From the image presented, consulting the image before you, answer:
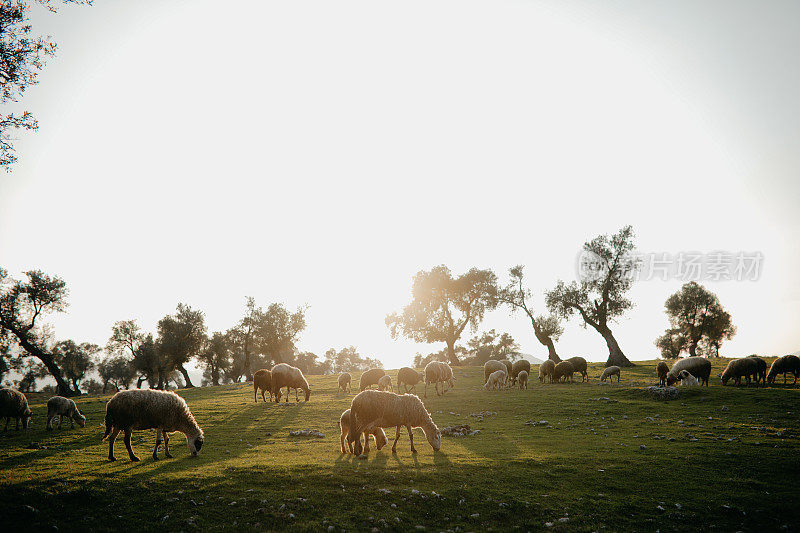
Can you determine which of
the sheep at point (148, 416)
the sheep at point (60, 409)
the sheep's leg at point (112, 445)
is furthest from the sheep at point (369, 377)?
the sheep's leg at point (112, 445)

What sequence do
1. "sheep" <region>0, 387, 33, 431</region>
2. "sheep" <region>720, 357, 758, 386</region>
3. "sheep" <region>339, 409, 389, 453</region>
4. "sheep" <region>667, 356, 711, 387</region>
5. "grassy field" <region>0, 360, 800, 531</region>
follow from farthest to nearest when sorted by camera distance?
"sheep" <region>667, 356, 711, 387</region>
"sheep" <region>720, 357, 758, 386</region>
"sheep" <region>0, 387, 33, 431</region>
"sheep" <region>339, 409, 389, 453</region>
"grassy field" <region>0, 360, 800, 531</region>

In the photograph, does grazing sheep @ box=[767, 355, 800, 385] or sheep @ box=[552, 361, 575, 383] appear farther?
sheep @ box=[552, 361, 575, 383]

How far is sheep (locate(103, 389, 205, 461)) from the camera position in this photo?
557 inches

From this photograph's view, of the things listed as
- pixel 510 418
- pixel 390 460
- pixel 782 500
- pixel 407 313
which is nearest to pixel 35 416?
pixel 390 460

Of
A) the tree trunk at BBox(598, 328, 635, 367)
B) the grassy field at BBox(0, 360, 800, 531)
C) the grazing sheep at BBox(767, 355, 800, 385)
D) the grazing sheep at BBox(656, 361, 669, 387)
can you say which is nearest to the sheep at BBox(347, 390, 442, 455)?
the grassy field at BBox(0, 360, 800, 531)

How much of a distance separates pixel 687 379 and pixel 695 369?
171cm

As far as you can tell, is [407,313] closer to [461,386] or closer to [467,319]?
[467,319]

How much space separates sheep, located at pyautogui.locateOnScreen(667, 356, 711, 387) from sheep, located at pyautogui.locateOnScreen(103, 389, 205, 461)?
3694 cm

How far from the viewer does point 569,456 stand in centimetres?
1430

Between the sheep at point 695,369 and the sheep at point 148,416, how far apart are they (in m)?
36.9

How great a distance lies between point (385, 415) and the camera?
14.8 metres

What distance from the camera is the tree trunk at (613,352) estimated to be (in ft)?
183

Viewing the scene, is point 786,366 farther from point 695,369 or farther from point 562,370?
point 562,370

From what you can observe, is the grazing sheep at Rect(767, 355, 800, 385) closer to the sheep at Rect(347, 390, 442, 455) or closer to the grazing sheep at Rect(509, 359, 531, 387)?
the grazing sheep at Rect(509, 359, 531, 387)
